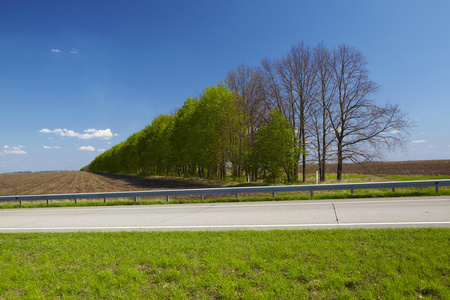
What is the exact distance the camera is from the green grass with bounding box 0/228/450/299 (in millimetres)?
3824

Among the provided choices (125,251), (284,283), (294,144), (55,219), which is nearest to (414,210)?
(284,283)

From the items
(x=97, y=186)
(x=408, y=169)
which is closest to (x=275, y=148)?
(x=97, y=186)

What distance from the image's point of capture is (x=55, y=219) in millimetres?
10922

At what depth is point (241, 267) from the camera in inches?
177

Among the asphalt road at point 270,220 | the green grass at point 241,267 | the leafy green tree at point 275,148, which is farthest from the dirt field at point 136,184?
the green grass at point 241,267

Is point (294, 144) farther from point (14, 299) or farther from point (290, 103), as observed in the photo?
point (14, 299)

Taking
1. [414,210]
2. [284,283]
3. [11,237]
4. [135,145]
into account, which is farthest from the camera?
[135,145]

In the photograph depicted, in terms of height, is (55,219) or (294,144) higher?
(294,144)

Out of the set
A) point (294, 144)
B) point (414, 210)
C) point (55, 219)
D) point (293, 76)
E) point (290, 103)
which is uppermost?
point (293, 76)

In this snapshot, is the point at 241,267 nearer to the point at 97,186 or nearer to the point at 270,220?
the point at 270,220

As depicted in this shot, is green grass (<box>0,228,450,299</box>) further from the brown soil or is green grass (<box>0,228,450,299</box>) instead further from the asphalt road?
the brown soil

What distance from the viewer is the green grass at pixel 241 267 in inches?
151

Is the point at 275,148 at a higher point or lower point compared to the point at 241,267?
higher

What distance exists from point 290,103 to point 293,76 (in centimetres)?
294
